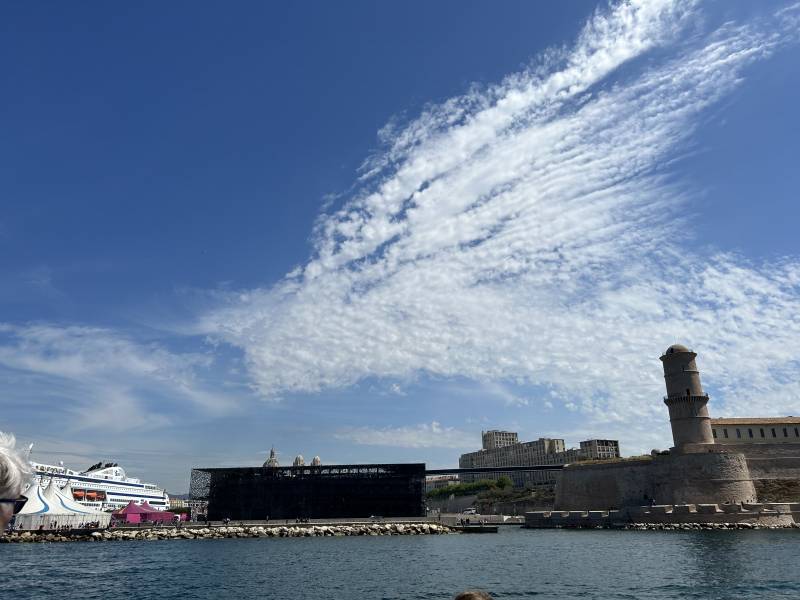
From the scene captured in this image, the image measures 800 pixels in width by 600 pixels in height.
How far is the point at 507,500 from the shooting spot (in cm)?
12006

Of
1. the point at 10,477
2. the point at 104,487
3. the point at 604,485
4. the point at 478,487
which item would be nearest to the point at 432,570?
the point at 10,477

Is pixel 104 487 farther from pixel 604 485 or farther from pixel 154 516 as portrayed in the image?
pixel 604 485

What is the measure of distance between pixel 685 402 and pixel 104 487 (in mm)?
99128

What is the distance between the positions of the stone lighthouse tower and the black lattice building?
116 ft

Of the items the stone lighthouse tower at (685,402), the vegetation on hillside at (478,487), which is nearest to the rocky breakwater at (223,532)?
the stone lighthouse tower at (685,402)

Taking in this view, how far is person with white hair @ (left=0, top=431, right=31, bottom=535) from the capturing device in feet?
9.78

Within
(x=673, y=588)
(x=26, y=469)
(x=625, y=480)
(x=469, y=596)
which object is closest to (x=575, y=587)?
(x=673, y=588)

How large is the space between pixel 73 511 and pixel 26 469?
78.5 meters

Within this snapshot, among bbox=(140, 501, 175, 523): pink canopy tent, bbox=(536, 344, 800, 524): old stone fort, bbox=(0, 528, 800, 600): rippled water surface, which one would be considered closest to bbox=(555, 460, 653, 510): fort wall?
bbox=(536, 344, 800, 524): old stone fort

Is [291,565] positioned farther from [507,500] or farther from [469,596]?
[507,500]

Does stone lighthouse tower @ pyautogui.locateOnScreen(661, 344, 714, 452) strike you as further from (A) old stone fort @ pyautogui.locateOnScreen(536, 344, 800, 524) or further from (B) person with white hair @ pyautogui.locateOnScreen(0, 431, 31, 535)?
(B) person with white hair @ pyautogui.locateOnScreen(0, 431, 31, 535)

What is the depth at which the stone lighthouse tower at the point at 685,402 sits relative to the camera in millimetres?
65625

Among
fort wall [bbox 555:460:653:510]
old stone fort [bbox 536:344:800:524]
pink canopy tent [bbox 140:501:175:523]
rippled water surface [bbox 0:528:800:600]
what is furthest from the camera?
pink canopy tent [bbox 140:501:175:523]

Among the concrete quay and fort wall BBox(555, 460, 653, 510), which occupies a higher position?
fort wall BBox(555, 460, 653, 510)
